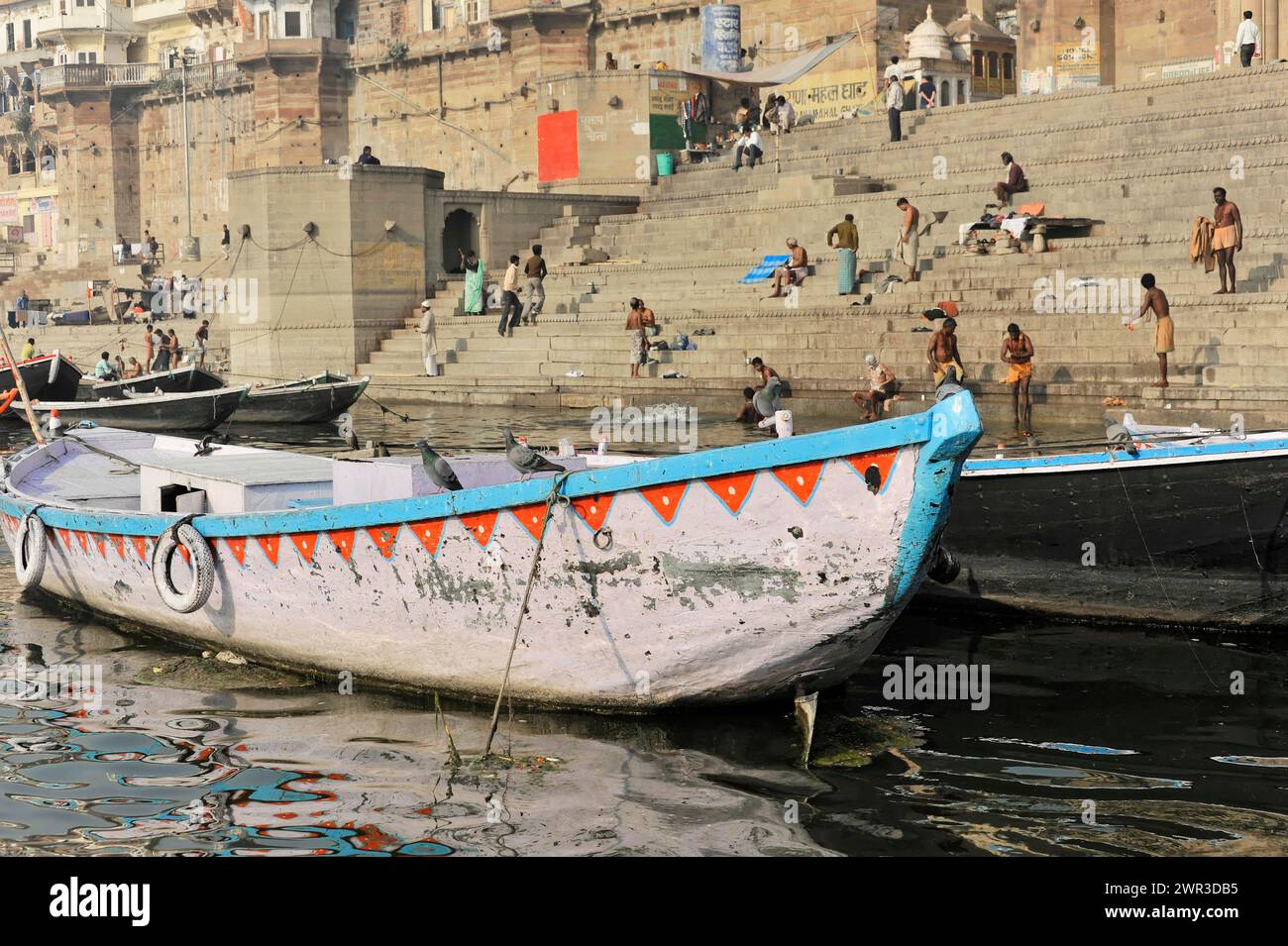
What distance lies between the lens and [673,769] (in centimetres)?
698

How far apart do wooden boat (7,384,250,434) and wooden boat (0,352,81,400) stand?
144cm

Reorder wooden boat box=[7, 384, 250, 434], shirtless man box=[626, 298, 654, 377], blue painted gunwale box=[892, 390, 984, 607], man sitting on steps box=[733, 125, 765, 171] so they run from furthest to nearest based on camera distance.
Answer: man sitting on steps box=[733, 125, 765, 171] < shirtless man box=[626, 298, 654, 377] < wooden boat box=[7, 384, 250, 434] < blue painted gunwale box=[892, 390, 984, 607]

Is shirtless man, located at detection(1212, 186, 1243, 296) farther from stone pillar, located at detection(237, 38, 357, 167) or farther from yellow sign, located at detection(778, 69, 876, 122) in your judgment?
stone pillar, located at detection(237, 38, 357, 167)

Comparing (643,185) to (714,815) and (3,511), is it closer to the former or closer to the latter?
(3,511)

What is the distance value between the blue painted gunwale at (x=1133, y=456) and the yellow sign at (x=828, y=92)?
27.1 metres

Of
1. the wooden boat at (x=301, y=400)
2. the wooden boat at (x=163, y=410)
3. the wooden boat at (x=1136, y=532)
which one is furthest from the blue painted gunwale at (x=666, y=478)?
the wooden boat at (x=301, y=400)

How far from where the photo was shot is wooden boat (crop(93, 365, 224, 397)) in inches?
951

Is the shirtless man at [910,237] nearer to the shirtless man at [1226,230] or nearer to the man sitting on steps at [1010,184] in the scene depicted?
the man sitting on steps at [1010,184]

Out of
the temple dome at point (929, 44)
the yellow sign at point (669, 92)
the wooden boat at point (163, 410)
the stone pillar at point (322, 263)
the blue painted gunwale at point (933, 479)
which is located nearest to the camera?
the blue painted gunwale at point (933, 479)

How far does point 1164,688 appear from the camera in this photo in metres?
8.44

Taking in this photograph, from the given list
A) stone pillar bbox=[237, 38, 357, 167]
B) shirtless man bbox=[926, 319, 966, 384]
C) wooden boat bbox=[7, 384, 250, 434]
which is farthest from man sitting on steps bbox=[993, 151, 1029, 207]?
stone pillar bbox=[237, 38, 357, 167]

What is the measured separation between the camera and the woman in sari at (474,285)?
2781 centimetres

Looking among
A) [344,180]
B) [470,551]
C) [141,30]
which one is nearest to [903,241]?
[344,180]

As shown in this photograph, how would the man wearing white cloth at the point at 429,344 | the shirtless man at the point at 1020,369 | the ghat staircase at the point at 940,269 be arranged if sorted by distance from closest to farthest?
the shirtless man at the point at 1020,369 < the ghat staircase at the point at 940,269 < the man wearing white cloth at the point at 429,344
